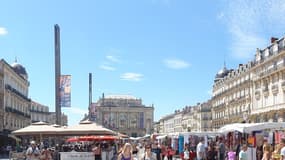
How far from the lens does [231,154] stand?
19.3 meters

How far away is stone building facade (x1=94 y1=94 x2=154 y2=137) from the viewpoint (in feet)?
507

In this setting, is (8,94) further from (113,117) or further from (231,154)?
(113,117)

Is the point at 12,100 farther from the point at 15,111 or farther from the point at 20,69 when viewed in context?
the point at 20,69

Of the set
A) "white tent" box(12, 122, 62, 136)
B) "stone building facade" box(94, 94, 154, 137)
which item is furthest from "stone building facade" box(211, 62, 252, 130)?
"stone building facade" box(94, 94, 154, 137)

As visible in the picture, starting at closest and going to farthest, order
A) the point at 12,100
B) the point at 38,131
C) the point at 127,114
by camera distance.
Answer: the point at 38,131 < the point at 12,100 < the point at 127,114

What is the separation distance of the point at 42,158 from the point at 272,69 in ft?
140

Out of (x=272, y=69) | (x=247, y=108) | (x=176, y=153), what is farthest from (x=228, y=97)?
(x=176, y=153)

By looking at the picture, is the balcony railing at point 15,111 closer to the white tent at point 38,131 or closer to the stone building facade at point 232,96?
the stone building facade at point 232,96

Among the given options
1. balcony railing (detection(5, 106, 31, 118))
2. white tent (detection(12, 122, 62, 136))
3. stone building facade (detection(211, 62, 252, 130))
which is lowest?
white tent (detection(12, 122, 62, 136))

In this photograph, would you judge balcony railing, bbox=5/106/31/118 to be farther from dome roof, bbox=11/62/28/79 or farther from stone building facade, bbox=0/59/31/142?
dome roof, bbox=11/62/28/79

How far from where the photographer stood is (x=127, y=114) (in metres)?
160

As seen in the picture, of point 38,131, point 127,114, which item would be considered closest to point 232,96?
point 38,131

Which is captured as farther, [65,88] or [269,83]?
[269,83]

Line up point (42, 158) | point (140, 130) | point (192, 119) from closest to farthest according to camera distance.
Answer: point (42, 158) < point (192, 119) < point (140, 130)
